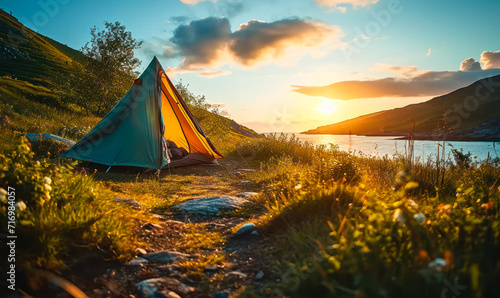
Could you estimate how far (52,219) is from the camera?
9.09ft

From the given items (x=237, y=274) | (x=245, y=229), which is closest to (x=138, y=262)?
(x=237, y=274)

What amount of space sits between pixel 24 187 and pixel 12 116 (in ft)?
47.5

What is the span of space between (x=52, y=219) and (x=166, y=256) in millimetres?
1194

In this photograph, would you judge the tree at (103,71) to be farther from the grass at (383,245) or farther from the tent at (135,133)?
the grass at (383,245)

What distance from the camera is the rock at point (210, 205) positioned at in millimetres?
5230

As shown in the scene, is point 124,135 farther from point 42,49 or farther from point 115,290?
point 42,49

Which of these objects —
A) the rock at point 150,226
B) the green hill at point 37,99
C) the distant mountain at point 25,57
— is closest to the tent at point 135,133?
the green hill at point 37,99

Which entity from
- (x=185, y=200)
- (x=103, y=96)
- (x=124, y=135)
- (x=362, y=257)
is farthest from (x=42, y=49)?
(x=362, y=257)

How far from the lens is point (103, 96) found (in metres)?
19.9

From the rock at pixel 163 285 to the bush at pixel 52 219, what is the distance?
0.50 meters

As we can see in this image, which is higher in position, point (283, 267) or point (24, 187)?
point (24, 187)

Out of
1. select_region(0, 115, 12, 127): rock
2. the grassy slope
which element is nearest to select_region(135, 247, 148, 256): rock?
select_region(0, 115, 12, 127): rock

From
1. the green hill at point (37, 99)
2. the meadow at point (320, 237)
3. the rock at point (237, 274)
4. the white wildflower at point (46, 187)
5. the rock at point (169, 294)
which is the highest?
the green hill at point (37, 99)

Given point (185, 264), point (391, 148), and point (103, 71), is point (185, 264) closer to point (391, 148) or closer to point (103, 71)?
point (391, 148)
